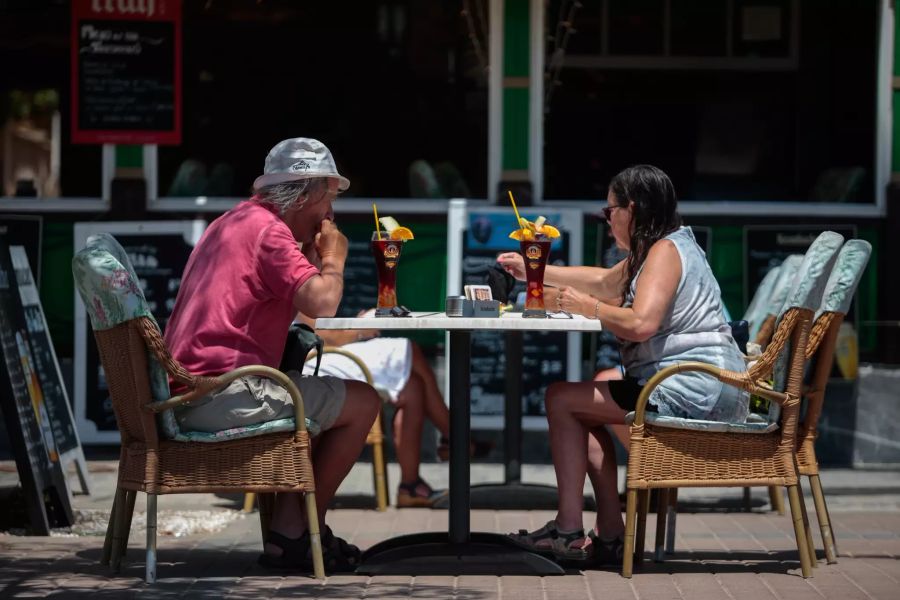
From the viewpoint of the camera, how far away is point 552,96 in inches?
349

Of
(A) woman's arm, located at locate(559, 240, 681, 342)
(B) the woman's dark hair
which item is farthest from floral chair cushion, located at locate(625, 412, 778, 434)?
(B) the woman's dark hair

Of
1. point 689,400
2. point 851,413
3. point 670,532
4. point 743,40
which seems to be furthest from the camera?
point 743,40

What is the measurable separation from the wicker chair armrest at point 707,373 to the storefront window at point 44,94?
459 centimetres

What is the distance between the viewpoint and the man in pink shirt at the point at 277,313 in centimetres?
510

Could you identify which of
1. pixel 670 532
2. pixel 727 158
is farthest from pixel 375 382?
pixel 727 158

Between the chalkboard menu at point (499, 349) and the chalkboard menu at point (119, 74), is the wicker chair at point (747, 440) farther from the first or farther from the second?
the chalkboard menu at point (119, 74)

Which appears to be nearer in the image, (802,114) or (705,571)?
(705,571)

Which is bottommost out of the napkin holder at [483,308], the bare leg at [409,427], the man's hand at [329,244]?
the bare leg at [409,427]

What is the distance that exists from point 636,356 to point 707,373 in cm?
40

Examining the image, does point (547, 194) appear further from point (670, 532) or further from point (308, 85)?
point (670, 532)

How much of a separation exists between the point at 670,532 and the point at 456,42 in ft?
13.0

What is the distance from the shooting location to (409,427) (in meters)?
7.08

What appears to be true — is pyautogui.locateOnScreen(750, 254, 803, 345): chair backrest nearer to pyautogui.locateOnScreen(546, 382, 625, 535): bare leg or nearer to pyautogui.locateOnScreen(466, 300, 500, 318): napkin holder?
pyautogui.locateOnScreen(546, 382, 625, 535): bare leg

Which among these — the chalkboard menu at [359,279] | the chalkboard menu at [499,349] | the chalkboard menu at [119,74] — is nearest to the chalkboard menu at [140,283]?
the chalkboard menu at [119,74]
